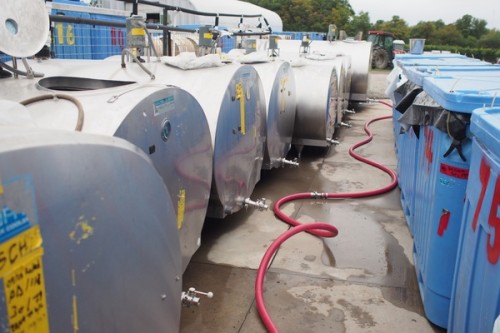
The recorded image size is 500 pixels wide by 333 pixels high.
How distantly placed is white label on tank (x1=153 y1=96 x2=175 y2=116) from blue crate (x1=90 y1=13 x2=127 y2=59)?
3.80m

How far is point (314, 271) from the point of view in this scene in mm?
3311

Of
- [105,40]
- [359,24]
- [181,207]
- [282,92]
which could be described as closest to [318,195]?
[282,92]

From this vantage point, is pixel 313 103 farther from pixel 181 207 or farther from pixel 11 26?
pixel 11 26

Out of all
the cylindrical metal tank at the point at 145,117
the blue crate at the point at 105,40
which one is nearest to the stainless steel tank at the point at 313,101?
the blue crate at the point at 105,40

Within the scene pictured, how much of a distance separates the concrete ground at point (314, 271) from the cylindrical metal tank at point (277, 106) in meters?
0.40

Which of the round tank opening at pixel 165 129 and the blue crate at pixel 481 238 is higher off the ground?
the round tank opening at pixel 165 129

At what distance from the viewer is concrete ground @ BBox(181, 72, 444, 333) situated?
275 centimetres

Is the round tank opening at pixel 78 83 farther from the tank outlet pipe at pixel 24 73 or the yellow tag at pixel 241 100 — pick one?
the yellow tag at pixel 241 100

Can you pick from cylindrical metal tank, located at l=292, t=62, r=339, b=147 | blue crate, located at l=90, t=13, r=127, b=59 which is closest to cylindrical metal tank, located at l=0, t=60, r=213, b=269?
blue crate, located at l=90, t=13, r=127, b=59

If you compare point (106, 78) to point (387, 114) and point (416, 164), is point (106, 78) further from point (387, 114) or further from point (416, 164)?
point (387, 114)

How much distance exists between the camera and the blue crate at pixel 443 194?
2.28 metres

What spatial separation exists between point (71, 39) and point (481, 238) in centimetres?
485

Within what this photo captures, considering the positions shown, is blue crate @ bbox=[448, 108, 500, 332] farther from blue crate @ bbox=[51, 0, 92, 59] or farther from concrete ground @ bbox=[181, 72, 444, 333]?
blue crate @ bbox=[51, 0, 92, 59]

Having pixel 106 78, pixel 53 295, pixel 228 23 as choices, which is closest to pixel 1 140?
pixel 53 295
